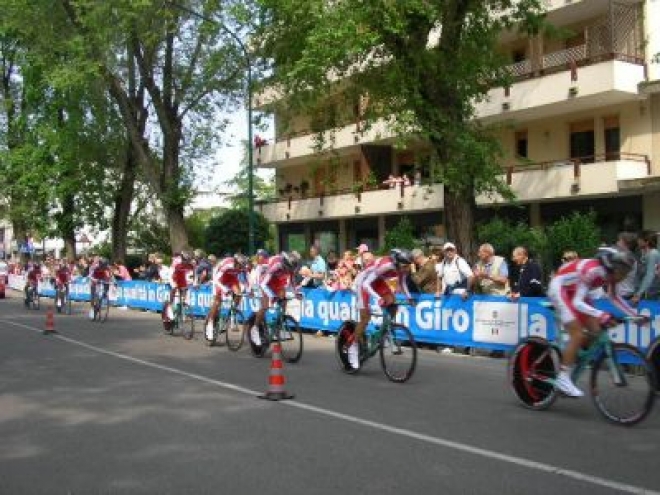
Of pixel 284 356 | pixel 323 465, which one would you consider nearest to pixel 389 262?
pixel 284 356

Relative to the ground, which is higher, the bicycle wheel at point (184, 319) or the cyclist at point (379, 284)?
the cyclist at point (379, 284)

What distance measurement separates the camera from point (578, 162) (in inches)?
1036

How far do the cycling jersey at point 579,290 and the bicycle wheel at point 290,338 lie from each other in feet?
18.4

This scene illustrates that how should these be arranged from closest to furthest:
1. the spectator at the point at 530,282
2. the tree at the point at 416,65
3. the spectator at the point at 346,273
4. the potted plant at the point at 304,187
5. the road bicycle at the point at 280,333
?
the spectator at the point at 530,282
the road bicycle at the point at 280,333
the tree at the point at 416,65
the spectator at the point at 346,273
the potted plant at the point at 304,187

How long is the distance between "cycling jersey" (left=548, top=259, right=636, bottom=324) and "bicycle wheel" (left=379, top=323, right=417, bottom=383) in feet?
9.21

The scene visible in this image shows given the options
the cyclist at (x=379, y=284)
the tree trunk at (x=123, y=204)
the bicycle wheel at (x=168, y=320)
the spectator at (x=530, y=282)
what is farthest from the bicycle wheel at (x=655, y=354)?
the tree trunk at (x=123, y=204)

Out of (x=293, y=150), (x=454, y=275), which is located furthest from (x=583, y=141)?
(x=293, y=150)

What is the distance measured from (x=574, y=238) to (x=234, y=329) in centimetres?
937

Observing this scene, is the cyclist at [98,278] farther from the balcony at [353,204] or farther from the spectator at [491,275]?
the spectator at [491,275]

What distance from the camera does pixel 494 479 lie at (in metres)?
6.21

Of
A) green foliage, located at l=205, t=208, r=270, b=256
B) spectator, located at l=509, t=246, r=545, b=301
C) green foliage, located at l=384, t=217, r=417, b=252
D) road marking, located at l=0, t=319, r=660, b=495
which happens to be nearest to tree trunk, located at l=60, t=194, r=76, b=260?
green foliage, located at l=205, t=208, r=270, b=256

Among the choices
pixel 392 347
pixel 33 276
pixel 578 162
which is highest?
pixel 578 162

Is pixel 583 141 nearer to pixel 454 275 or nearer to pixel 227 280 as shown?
pixel 454 275

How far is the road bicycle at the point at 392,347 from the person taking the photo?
11.1 m
